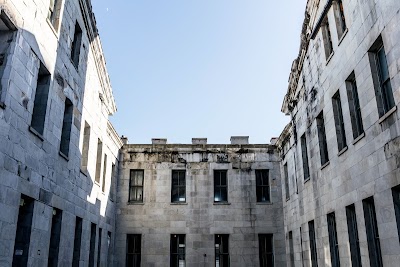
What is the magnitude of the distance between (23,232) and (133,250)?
1159 centimetres

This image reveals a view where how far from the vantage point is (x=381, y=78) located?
9586 mm

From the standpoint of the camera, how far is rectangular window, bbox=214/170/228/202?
72.6 feet

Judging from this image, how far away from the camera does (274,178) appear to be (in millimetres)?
22266

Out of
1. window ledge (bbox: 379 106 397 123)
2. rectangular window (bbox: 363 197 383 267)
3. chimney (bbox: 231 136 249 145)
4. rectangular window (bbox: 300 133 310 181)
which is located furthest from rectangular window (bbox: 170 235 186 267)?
window ledge (bbox: 379 106 397 123)

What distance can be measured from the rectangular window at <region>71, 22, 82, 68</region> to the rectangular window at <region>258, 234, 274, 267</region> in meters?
14.1

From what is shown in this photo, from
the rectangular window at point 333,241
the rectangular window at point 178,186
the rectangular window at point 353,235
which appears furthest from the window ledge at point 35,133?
the rectangular window at point 178,186

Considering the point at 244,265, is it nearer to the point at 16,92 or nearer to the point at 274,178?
the point at 274,178

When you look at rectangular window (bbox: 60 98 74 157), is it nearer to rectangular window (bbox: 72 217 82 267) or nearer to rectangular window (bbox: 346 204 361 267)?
rectangular window (bbox: 72 217 82 267)

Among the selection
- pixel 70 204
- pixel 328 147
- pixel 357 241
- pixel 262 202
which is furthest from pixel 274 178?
pixel 70 204

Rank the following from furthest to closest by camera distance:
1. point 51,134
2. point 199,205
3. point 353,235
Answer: point 199,205
point 51,134
point 353,235

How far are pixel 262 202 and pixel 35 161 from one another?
48.0ft

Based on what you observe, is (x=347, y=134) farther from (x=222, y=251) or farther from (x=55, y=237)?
(x=222, y=251)

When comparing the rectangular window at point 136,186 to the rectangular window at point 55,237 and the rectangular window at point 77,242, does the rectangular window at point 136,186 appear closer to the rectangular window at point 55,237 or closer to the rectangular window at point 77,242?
the rectangular window at point 77,242

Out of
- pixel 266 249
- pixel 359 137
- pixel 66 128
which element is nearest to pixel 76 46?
pixel 66 128
